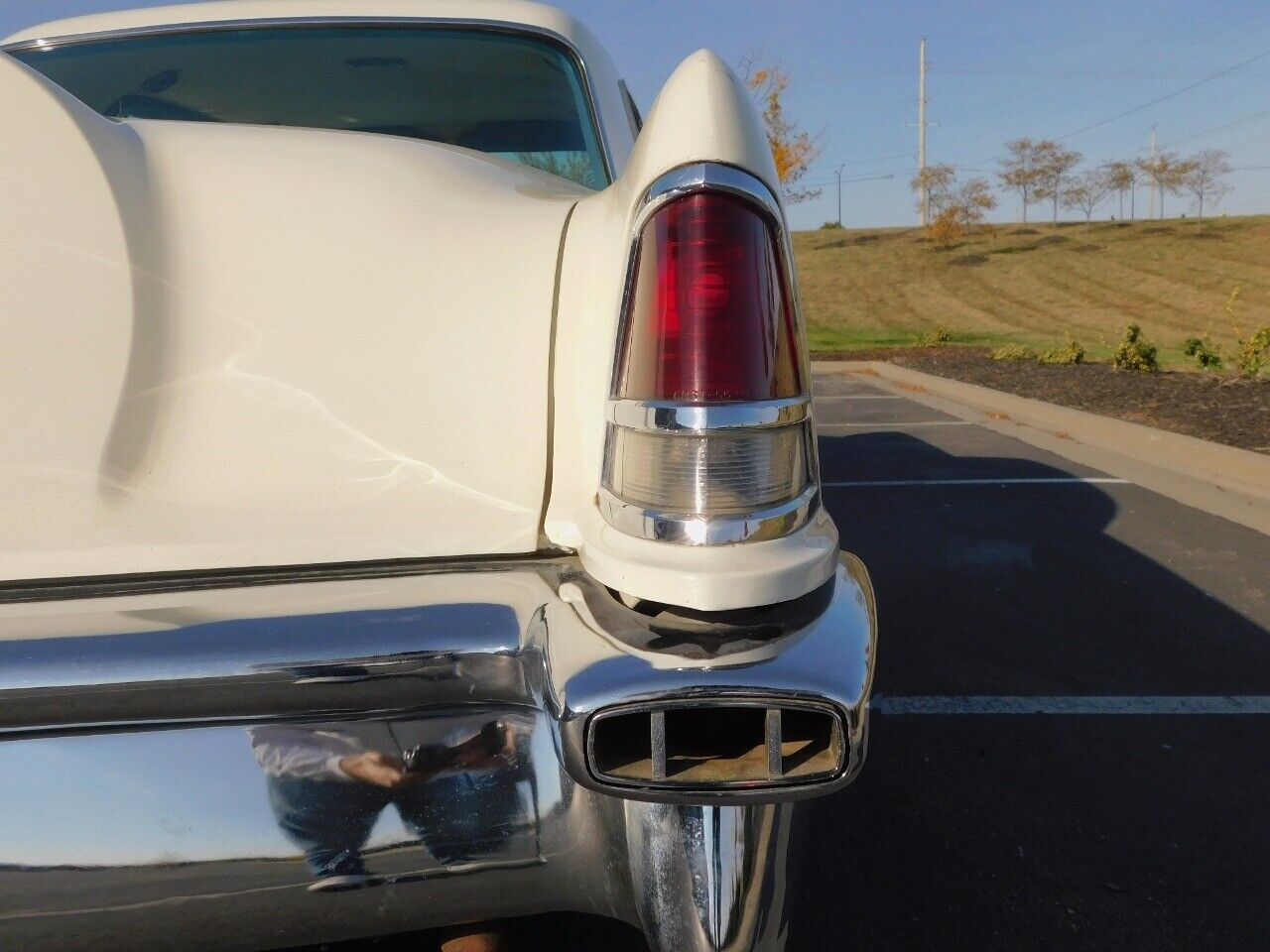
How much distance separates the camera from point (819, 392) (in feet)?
46.2

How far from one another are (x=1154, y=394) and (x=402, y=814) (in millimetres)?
Result: 10327

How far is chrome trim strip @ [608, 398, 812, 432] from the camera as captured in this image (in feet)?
4.41

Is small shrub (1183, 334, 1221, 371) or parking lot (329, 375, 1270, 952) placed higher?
small shrub (1183, 334, 1221, 371)

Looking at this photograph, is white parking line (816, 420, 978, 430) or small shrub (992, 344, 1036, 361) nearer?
white parking line (816, 420, 978, 430)

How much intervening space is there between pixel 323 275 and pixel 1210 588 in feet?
13.7

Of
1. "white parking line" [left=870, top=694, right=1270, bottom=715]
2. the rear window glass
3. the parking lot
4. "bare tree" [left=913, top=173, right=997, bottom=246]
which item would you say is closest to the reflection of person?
the parking lot

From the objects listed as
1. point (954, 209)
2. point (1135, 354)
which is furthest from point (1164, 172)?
point (1135, 354)

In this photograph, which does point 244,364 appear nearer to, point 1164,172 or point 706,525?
point 706,525

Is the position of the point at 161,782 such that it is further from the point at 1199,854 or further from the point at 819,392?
the point at 819,392

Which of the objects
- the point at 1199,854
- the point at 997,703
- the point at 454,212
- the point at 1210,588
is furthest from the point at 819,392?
the point at 454,212

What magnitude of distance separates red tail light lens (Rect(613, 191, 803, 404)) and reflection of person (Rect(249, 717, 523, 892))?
530 mm

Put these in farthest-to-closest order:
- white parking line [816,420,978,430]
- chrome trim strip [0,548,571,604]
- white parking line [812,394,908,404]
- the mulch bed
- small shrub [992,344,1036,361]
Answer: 1. small shrub [992,344,1036,361]
2. white parking line [812,394,908,404]
3. white parking line [816,420,978,430]
4. the mulch bed
5. chrome trim strip [0,548,571,604]

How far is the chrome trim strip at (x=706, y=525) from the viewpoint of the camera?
1.32 metres

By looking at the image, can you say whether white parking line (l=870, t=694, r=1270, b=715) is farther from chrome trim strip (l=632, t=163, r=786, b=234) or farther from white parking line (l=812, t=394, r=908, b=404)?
white parking line (l=812, t=394, r=908, b=404)
